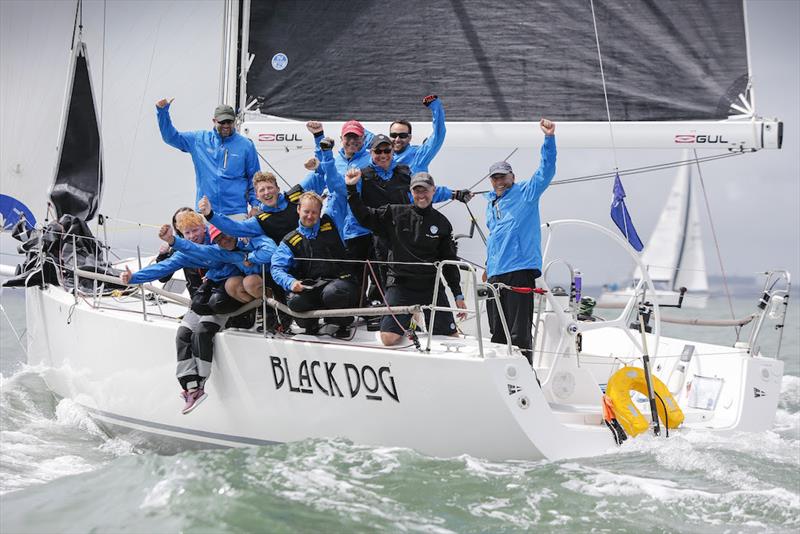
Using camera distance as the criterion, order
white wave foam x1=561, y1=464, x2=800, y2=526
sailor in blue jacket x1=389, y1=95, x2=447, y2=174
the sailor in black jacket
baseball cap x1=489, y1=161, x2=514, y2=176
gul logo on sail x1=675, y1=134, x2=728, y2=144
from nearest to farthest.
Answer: white wave foam x1=561, y1=464, x2=800, y2=526 → the sailor in black jacket → baseball cap x1=489, y1=161, x2=514, y2=176 → sailor in blue jacket x1=389, y1=95, x2=447, y2=174 → gul logo on sail x1=675, y1=134, x2=728, y2=144

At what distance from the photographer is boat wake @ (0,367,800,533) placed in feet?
13.7

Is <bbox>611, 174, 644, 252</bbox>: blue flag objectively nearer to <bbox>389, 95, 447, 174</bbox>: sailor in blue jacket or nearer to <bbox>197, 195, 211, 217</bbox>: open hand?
<bbox>389, 95, 447, 174</bbox>: sailor in blue jacket

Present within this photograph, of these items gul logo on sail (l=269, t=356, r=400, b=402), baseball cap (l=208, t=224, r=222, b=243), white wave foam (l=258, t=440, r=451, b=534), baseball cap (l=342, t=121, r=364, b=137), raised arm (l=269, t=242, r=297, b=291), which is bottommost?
white wave foam (l=258, t=440, r=451, b=534)

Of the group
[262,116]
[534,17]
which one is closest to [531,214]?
[534,17]

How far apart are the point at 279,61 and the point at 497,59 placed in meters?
1.67

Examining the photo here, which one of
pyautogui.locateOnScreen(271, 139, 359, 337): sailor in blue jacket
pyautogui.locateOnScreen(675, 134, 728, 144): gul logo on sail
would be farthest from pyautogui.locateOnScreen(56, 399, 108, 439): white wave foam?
pyautogui.locateOnScreen(675, 134, 728, 144): gul logo on sail

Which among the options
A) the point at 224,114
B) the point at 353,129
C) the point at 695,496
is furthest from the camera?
the point at 224,114

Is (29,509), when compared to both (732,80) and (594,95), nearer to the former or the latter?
(594,95)

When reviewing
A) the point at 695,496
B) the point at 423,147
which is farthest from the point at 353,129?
the point at 695,496

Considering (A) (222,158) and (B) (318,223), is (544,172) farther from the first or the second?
(A) (222,158)

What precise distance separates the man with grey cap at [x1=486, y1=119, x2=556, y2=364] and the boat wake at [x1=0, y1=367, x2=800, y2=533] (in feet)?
3.26

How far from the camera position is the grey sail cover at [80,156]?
27.2 feet

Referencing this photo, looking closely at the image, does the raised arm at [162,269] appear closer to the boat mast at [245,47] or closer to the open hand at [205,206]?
the open hand at [205,206]

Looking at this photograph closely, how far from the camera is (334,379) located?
5.23 metres
